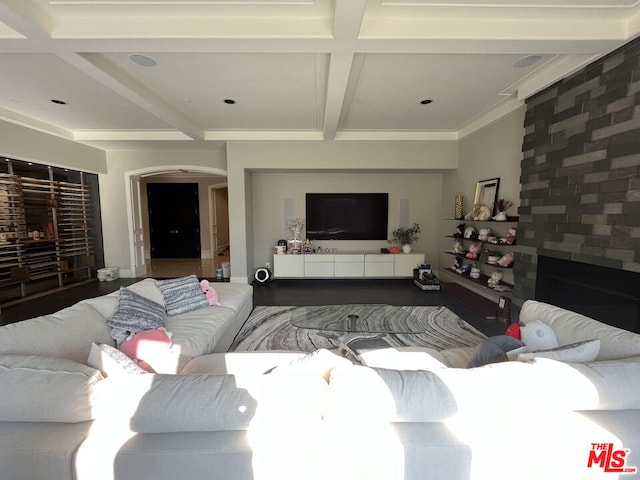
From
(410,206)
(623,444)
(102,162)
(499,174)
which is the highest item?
(102,162)

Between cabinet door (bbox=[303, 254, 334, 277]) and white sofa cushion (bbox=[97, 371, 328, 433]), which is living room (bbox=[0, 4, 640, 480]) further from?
cabinet door (bbox=[303, 254, 334, 277])

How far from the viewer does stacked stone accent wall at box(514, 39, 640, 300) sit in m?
2.20

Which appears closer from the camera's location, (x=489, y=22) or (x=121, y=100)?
(x=489, y=22)

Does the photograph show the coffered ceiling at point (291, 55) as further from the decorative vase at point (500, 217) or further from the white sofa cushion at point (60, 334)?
the white sofa cushion at point (60, 334)

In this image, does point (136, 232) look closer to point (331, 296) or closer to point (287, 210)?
point (287, 210)

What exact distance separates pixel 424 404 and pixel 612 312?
2557mm

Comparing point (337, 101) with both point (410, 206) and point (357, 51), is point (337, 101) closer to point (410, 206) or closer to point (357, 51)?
point (357, 51)

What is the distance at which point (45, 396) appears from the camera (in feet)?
2.98

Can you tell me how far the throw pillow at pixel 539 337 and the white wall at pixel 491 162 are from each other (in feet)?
7.92

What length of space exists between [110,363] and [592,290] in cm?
356

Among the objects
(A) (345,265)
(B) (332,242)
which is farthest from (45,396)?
(B) (332,242)

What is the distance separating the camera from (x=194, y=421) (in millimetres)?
891

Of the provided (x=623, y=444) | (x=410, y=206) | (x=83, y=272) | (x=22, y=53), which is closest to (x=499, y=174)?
(x=410, y=206)

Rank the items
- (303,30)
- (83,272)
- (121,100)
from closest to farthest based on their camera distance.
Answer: (303,30) → (121,100) → (83,272)
